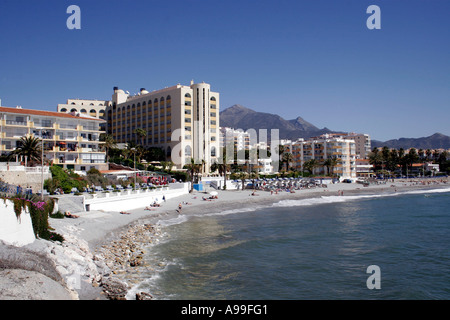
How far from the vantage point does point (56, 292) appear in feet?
46.8

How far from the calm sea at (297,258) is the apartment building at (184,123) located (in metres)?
49.2

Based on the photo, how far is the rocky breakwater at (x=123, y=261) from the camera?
664 inches

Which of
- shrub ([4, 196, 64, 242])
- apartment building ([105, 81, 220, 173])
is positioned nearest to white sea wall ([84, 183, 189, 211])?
shrub ([4, 196, 64, 242])

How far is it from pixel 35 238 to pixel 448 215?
52498 mm

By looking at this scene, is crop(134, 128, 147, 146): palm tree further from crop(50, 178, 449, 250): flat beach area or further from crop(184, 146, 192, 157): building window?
crop(50, 178, 449, 250): flat beach area

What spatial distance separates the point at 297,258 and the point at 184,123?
70.4m

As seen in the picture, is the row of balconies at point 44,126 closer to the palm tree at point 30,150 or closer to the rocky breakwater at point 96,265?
the palm tree at point 30,150

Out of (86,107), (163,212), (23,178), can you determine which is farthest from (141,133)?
(23,178)

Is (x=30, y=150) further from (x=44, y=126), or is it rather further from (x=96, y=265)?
(x=96, y=265)

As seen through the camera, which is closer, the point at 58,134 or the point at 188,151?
the point at 58,134

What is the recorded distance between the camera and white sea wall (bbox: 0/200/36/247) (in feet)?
56.0

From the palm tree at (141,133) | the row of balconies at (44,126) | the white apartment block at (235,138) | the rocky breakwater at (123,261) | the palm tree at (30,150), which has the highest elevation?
the white apartment block at (235,138)

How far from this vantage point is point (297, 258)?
2467 cm

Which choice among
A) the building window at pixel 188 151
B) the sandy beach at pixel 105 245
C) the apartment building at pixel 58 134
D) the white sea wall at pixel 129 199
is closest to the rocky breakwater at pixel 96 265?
the sandy beach at pixel 105 245
